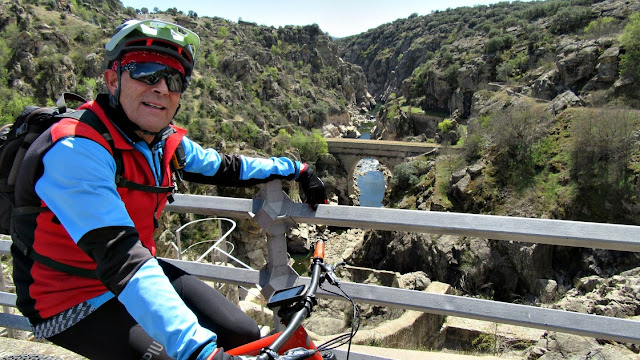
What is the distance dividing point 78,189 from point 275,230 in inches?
43.3

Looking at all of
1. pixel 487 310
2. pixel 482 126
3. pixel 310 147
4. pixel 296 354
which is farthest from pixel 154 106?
pixel 310 147

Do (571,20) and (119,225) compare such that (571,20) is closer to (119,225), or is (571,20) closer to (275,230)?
(275,230)

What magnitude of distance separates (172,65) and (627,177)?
73.5 feet

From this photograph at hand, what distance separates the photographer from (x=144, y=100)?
183 centimetres

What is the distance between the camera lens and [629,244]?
1.81 m

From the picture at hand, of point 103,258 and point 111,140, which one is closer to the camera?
point 103,258

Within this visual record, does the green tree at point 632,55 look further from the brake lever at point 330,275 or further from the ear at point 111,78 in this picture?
the ear at point 111,78

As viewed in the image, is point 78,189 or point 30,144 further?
point 30,144

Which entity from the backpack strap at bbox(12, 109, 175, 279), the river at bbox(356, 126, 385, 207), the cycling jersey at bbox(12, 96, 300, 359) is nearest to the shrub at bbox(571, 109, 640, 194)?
the cycling jersey at bbox(12, 96, 300, 359)

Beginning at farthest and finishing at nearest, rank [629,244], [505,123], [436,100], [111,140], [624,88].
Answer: [436,100] → [624,88] → [505,123] → [629,244] → [111,140]

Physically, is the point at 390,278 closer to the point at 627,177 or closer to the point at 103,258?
the point at 103,258

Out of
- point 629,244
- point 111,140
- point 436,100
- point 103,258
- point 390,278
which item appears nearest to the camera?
point 103,258

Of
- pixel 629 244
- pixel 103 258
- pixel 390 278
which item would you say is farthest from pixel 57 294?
pixel 390 278

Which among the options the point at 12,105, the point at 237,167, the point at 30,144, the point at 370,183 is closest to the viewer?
the point at 30,144
